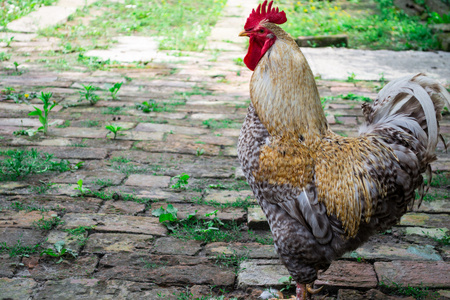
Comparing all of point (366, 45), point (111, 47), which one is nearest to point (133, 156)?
point (111, 47)

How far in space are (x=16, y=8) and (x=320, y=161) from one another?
956 cm

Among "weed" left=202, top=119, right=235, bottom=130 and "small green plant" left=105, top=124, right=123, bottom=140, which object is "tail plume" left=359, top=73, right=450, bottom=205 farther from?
"small green plant" left=105, top=124, right=123, bottom=140

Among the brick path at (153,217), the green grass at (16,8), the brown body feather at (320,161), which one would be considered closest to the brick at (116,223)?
the brick path at (153,217)

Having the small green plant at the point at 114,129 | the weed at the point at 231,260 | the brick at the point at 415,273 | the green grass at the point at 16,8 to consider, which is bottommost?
the brick at the point at 415,273

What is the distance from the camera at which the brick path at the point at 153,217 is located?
2.83 metres

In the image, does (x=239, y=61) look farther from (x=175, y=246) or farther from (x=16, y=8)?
(x=16, y=8)

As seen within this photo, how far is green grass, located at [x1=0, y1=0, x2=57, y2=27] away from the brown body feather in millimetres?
8111

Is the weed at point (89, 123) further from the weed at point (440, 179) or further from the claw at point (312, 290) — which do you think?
the weed at point (440, 179)

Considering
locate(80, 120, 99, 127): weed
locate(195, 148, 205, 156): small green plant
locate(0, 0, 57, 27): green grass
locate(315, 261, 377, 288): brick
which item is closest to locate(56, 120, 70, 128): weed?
locate(80, 120, 99, 127): weed

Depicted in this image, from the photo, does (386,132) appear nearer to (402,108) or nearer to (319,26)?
(402,108)

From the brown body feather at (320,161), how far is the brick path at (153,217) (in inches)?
19.7

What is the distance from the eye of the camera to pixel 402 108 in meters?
2.71

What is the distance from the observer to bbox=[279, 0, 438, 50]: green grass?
916 centimetres

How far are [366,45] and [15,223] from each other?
766 cm
